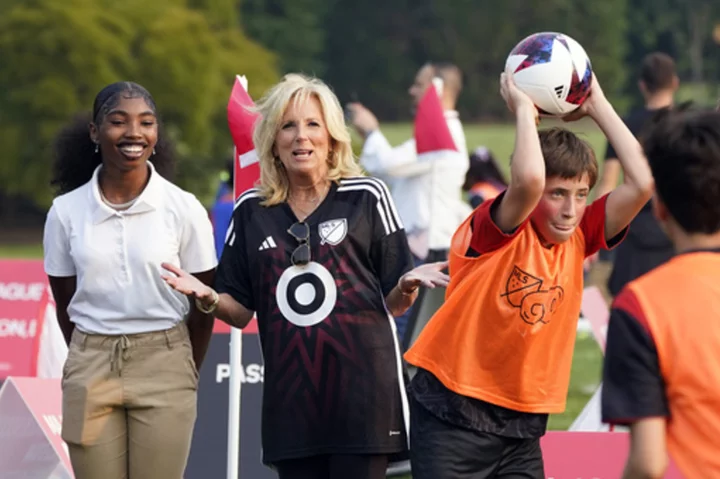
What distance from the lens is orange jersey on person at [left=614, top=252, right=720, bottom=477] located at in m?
3.14

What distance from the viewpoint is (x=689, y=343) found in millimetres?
3137

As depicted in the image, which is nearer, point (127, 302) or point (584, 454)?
point (127, 302)

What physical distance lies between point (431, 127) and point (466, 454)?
579cm

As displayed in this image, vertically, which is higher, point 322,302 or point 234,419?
point 322,302

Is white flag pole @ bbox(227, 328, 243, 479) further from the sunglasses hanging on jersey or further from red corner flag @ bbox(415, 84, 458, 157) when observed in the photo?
red corner flag @ bbox(415, 84, 458, 157)

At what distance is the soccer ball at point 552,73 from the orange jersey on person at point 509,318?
39 cm

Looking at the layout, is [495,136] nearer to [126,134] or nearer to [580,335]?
[580,335]

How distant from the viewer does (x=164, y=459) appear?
16.5ft

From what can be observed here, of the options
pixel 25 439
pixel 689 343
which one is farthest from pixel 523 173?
pixel 25 439

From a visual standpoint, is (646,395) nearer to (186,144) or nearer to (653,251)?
(653,251)

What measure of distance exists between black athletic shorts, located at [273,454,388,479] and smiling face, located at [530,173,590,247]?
0.96 meters

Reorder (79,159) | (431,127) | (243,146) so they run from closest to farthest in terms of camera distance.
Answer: (79,159) → (243,146) → (431,127)

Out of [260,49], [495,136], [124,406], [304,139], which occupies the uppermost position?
[260,49]

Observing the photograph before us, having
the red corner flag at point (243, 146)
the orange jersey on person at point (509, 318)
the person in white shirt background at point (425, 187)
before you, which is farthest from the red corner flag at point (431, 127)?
the orange jersey on person at point (509, 318)
